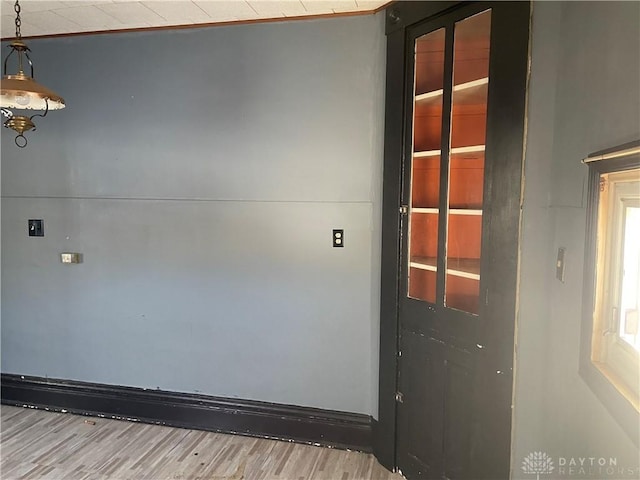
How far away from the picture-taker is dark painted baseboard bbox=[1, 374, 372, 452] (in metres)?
2.85

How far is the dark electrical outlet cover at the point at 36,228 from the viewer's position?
329cm

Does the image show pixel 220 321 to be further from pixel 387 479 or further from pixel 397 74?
pixel 397 74

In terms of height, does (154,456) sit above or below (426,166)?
below

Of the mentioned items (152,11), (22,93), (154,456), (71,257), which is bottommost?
(154,456)

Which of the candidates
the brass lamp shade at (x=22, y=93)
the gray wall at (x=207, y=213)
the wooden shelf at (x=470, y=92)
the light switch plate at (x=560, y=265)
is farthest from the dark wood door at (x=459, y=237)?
the brass lamp shade at (x=22, y=93)

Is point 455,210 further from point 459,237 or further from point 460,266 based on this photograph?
point 460,266

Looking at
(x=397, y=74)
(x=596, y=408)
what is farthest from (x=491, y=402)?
(x=397, y=74)

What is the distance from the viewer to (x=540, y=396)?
1.88 meters

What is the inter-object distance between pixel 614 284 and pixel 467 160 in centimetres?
97

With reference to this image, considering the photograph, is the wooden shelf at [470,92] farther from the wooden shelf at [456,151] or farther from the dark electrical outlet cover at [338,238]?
the dark electrical outlet cover at [338,238]

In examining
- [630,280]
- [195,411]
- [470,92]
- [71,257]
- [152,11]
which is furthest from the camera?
[71,257]

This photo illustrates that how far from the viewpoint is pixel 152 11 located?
2680 mm

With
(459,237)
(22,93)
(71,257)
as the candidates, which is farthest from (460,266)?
(71,257)

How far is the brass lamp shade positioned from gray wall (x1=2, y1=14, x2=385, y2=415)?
860mm
